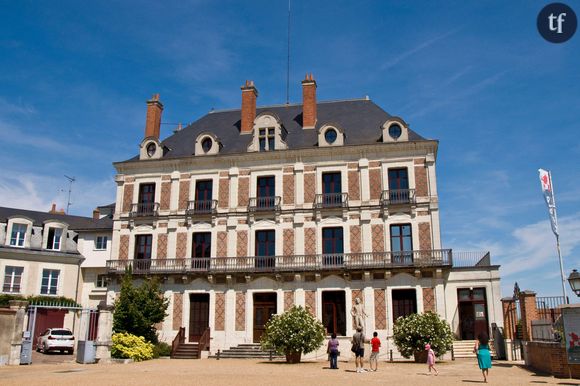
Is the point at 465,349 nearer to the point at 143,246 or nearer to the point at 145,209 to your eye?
the point at 143,246

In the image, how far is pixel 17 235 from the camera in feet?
107

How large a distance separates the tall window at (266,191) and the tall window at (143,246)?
264 inches

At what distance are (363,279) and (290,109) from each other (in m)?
12.2

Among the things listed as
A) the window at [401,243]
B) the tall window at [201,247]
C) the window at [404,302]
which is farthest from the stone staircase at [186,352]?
the window at [401,243]

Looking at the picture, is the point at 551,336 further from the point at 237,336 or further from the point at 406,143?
the point at 237,336

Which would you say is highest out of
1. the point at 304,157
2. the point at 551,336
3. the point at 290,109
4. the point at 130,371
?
the point at 290,109

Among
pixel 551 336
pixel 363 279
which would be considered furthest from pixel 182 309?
pixel 551 336

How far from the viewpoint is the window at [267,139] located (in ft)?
95.8

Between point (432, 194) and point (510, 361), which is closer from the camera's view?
point (510, 361)

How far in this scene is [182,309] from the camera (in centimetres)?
2775

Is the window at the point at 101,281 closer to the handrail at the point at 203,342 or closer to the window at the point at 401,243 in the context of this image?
the handrail at the point at 203,342

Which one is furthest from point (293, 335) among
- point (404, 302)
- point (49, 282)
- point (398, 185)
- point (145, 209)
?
point (49, 282)

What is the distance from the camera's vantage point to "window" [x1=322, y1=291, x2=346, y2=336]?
1027 inches

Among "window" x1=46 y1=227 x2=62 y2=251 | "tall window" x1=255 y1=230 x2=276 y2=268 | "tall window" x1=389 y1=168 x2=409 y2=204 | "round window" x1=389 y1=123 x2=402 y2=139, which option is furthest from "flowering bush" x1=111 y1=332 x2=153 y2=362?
"round window" x1=389 y1=123 x2=402 y2=139
